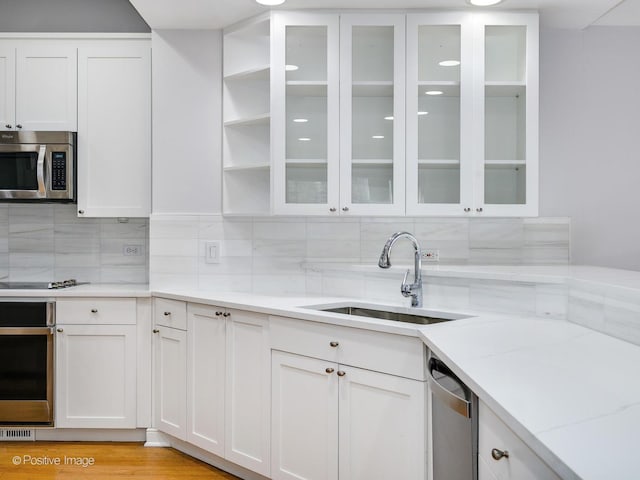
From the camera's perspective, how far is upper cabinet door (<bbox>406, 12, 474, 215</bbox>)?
2.75 m

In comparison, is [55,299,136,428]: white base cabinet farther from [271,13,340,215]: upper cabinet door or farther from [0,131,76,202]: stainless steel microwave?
[271,13,340,215]: upper cabinet door

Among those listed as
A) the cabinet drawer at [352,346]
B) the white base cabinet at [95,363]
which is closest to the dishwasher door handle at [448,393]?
the cabinet drawer at [352,346]

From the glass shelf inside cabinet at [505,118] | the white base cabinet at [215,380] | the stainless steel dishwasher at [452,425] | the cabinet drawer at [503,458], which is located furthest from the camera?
the glass shelf inside cabinet at [505,118]

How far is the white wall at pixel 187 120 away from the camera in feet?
10.5

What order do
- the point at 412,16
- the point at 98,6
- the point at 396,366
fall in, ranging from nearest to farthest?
the point at 396,366 < the point at 412,16 < the point at 98,6

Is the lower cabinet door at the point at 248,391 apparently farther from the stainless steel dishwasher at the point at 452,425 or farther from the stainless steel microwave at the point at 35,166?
the stainless steel microwave at the point at 35,166

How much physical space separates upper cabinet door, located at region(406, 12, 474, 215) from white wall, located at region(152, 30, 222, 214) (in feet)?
3.83

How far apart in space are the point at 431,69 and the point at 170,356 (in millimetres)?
2071

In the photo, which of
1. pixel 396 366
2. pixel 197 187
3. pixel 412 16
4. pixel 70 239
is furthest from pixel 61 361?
pixel 412 16

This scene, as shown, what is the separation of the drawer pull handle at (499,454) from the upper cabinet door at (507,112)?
1774 mm

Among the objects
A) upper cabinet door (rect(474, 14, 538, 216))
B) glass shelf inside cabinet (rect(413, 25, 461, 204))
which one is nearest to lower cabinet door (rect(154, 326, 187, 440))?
glass shelf inside cabinet (rect(413, 25, 461, 204))

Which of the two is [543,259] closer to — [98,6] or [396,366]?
[396,366]

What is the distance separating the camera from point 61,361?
10.1 ft

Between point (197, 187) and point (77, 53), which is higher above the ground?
point (77, 53)
